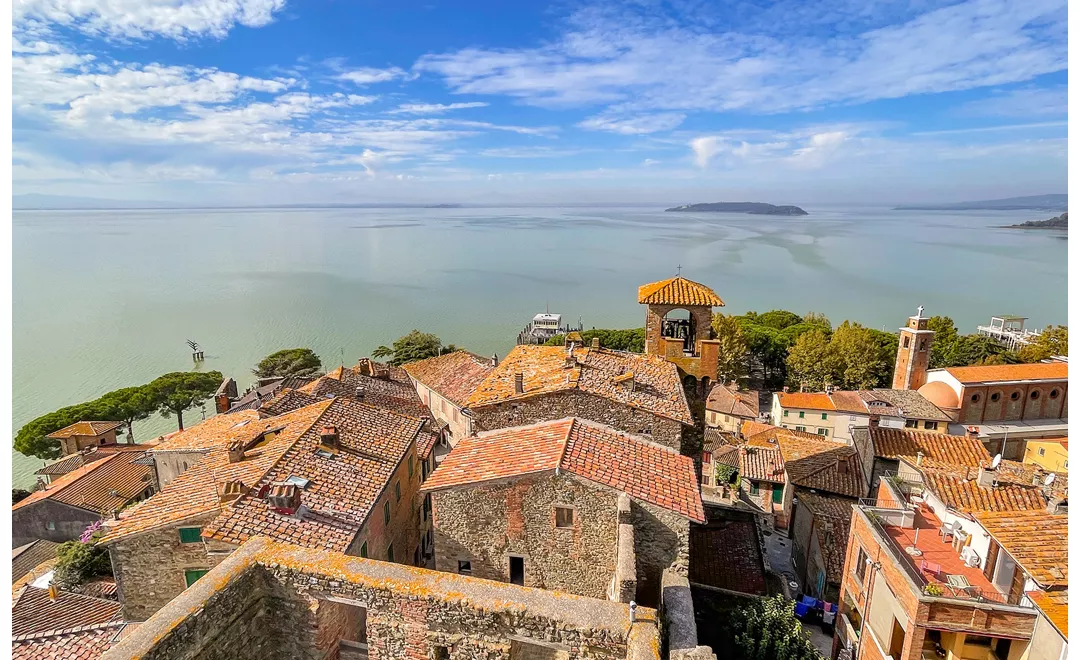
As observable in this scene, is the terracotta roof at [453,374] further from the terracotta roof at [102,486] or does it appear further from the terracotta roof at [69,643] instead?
the terracotta roof at [69,643]

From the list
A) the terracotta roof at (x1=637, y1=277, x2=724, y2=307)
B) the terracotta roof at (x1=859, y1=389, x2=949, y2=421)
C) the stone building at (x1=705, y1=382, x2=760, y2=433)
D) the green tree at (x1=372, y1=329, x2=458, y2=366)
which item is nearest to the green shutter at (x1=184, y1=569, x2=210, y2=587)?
the terracotta roof at (x1=637, y1=277, x2=724, y2=307)

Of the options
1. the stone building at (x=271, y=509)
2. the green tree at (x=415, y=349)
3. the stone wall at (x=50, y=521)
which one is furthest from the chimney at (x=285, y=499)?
the green tree at (x=415, y=349)

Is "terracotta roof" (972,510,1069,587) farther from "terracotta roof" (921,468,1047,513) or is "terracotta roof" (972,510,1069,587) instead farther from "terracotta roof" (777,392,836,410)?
"terracotta roof" (777,392,836,410)

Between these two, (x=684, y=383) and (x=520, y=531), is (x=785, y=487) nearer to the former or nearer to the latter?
(x=684, y=383)

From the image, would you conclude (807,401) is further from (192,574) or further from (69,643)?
(69,643)

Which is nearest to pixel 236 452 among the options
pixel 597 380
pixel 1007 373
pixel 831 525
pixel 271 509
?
pixel 271 509

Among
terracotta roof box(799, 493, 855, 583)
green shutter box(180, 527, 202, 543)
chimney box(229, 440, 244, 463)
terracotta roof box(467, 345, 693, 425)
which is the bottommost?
terracotta roof box(799, 493, 855, 583)
